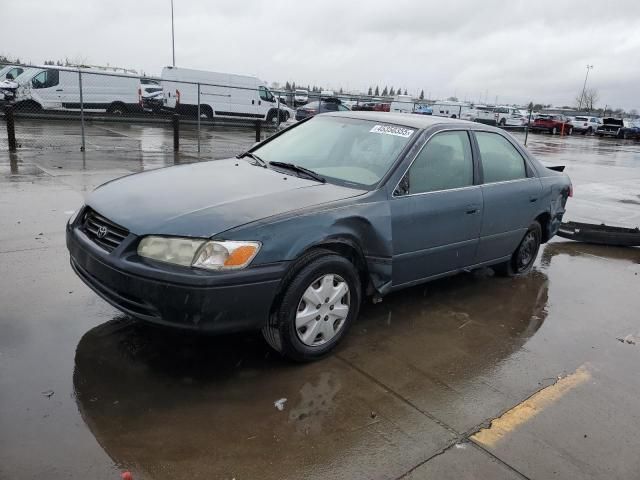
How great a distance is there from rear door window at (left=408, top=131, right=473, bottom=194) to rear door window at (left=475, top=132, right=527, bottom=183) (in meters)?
0.22

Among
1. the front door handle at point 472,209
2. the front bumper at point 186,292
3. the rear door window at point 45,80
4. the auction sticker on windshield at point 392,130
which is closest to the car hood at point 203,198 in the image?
the front bumper at point 186,292

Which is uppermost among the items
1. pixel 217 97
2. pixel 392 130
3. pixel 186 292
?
pixel 217 97

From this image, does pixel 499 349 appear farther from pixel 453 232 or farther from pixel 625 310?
pixel 625 310

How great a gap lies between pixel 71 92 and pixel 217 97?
6.08 metres

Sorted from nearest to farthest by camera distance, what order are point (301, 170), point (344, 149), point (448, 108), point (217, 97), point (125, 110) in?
point (301, 170) → point (344, 149) → point (125, 110) → point (217, 97) → point (448, 108)

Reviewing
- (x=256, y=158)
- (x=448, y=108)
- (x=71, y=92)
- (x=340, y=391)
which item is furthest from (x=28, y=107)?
(x=448, y=108)

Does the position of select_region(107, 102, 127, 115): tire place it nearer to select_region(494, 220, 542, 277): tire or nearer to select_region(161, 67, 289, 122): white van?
select_region(161, 67, 289, 122): white van

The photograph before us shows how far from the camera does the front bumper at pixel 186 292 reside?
9.79ft

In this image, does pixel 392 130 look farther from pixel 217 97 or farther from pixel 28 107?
pixel 217 97

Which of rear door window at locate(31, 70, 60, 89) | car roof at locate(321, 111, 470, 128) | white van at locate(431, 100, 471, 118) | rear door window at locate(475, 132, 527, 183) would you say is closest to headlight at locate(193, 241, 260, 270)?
car roof at locate(321, 111, 470, 128)

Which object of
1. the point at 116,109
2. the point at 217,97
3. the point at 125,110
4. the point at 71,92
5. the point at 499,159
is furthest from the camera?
the point at 217,97

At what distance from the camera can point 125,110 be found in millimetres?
22406

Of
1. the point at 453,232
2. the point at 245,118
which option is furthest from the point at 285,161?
the point at 245,118

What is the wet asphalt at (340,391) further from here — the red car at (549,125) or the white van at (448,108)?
the red car at (549,125)
